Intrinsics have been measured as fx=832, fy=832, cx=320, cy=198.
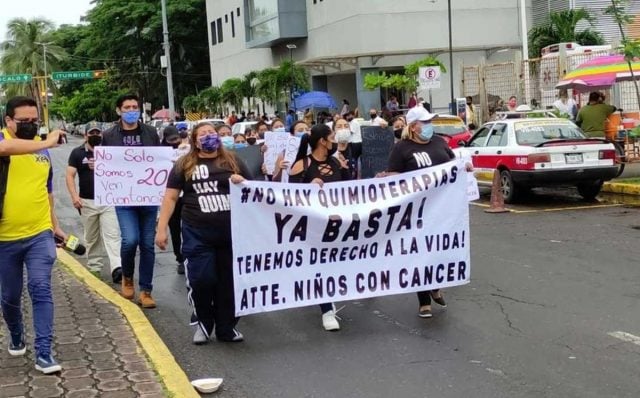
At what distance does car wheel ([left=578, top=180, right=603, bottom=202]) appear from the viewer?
15148 millimetres

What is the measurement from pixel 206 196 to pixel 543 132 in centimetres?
972

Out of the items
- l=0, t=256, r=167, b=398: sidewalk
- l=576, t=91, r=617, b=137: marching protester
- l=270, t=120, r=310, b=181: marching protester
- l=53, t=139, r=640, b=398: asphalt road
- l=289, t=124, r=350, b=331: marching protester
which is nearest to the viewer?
l=0, t=256, r=167, b=398: sidewalk

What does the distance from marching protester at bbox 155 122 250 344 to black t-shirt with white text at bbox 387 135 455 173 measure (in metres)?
1.63

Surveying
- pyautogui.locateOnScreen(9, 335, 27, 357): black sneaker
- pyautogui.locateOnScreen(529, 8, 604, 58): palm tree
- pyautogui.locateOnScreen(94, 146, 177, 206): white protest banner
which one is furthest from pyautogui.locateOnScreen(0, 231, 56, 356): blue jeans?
pyautogui.locateOnScreen(529, 8, 604, 58): palm tree

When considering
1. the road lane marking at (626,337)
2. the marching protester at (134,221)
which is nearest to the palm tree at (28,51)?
the marching protester at (134,221)

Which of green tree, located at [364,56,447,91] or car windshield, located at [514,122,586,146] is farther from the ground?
green tree, located at [364,56,447,91]

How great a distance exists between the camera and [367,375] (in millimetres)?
5809

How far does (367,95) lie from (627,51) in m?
27.6

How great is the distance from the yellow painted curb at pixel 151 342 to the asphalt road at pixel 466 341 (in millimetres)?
201

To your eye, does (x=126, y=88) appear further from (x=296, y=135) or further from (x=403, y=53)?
(x=296, y=135)

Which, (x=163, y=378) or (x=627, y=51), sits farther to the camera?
(x=627, y=51)

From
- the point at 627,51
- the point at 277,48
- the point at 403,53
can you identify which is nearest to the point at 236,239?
the point at 627,51

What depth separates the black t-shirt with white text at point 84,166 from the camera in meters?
9.59

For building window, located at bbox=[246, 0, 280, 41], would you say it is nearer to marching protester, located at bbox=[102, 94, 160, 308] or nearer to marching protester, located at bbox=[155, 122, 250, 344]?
marching protester, located at bbox=[102, 94, 160, 308]
